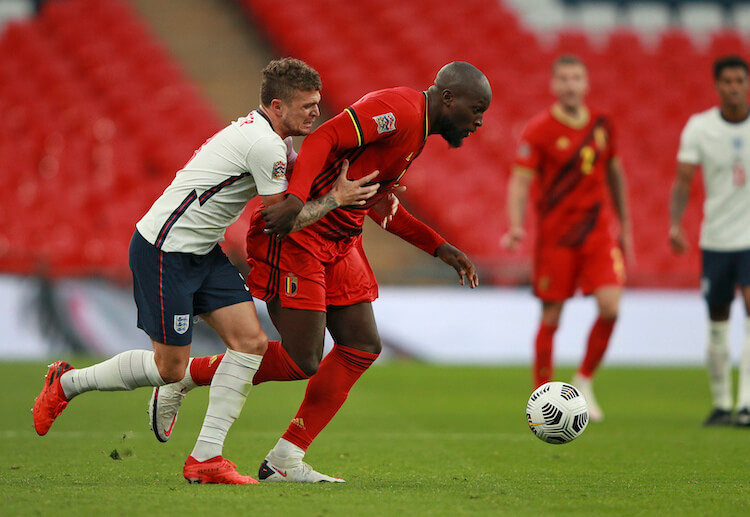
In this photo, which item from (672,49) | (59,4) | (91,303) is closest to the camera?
(91,303)

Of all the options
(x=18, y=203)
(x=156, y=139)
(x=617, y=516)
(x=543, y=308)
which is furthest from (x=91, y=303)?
(x=617, y=516)

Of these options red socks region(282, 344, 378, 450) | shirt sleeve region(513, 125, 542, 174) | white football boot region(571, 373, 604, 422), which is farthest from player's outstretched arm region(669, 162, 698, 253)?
red socks region(282, 344, 378, 450)

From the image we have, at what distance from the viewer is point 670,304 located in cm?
1188

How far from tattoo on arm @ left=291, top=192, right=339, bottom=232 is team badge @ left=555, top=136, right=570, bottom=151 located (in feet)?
11.4

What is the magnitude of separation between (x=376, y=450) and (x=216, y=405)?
1.48 m

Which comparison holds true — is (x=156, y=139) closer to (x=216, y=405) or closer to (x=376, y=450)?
(x=376, y=450)

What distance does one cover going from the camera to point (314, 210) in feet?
12.9

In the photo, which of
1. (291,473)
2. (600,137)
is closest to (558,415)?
(291,473)

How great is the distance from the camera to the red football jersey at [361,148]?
388cm

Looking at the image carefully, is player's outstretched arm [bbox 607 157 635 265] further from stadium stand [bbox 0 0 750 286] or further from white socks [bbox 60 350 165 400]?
stadium stand [bbox 0 0 750 286]

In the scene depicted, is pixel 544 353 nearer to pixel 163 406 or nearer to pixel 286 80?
pixel 163 406

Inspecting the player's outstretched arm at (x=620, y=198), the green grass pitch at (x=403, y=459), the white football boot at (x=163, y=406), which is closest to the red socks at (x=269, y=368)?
the white football boot at (x=163, y=406)

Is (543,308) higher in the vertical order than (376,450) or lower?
higher

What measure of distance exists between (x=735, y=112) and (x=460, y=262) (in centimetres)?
308
